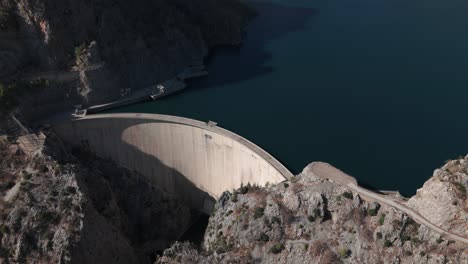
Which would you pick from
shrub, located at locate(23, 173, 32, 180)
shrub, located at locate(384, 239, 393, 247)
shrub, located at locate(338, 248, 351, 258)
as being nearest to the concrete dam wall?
shrub, located at locate(23, 173, 32, 180)

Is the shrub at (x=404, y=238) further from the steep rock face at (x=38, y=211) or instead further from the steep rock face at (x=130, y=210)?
the steep rock face at (x=38, y=211)

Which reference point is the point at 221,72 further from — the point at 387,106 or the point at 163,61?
the point at 387,106

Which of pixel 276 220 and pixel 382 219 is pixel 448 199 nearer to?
pixel 382 219

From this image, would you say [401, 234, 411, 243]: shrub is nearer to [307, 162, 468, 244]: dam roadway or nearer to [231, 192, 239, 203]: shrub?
[307, 162, 468, 244]: dam roadway

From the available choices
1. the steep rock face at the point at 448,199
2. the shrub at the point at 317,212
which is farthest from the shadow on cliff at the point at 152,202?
the steep rock face at the point at 448,199

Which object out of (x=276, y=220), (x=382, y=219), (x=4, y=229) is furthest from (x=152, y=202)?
(x=382, y=219)

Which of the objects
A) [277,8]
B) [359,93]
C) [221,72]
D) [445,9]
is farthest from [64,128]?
[445,9]

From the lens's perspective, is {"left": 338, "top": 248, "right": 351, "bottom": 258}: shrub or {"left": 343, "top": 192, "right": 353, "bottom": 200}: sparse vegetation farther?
{"left": 343, "top": 192, "right": 353, "bottom": 200}: sparse vegetation
